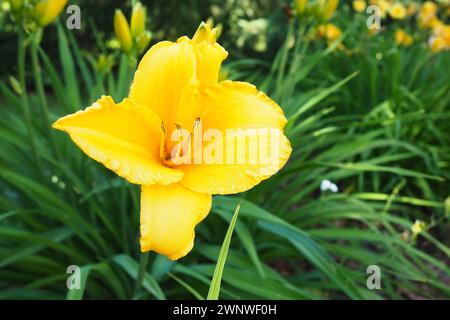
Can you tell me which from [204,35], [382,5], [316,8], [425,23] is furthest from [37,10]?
[425,23]

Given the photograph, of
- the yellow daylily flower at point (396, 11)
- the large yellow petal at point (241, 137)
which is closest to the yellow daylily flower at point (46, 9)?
A: the large yellow petal at point (241, 137)

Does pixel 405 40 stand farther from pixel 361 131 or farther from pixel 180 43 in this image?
pixel 180 43

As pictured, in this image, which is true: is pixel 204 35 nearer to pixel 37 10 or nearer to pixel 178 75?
pixel 178 75

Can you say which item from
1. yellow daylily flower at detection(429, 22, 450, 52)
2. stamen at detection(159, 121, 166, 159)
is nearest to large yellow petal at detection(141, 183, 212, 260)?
stamen at detection(159, 121, 166, 159)

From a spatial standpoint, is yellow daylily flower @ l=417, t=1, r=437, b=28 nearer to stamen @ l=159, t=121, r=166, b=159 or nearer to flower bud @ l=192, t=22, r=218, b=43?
flower bud @ l=192, t=22, r=218, b=43

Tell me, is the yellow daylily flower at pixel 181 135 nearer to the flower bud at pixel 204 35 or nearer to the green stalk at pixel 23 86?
the flower bud at pixel 204 35

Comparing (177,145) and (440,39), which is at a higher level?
(440,39)
